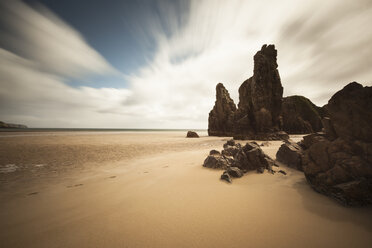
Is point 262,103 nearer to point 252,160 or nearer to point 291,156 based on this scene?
point 291,156

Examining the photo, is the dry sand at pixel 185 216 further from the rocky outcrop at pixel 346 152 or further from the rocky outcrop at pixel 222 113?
the rocky outcrop at pixel 222 113

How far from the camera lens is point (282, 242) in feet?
5.63

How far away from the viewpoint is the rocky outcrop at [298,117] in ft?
107

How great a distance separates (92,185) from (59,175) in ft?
8.14

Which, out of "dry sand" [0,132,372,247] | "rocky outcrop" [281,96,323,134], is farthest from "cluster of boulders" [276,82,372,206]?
"rocky outcrop" [281,96,323,134]

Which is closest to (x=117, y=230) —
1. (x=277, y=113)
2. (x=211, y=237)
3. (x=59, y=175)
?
(x=211, y=237)

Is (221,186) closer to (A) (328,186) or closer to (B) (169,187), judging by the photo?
(B) (169,187)

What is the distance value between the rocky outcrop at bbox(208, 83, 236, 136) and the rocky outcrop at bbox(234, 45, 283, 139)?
11368 millimetres

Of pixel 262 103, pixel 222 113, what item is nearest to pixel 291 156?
pixel 262 103

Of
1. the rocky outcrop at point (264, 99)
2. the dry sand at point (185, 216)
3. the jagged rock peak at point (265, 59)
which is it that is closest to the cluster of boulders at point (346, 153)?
the dry sand at point (185, 216)

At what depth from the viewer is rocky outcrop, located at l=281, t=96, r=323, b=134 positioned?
32562 mm

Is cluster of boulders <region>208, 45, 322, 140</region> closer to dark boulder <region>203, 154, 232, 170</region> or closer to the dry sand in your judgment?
dark boulder <region>203, 154, 232, 170</region>

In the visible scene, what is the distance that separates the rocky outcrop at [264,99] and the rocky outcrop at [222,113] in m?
11.4

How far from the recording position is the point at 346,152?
270 centimetres
